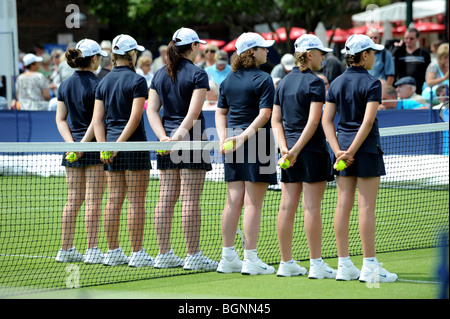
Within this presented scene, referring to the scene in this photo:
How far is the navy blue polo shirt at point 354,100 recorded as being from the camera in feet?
23.8

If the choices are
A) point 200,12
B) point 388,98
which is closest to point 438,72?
point 388,98

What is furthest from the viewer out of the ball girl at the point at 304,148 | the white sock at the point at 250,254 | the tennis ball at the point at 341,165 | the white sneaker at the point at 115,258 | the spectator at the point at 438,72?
the spectator at the point at 438,72

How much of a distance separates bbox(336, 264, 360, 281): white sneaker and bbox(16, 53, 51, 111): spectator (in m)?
11.6

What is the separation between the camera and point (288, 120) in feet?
25.0

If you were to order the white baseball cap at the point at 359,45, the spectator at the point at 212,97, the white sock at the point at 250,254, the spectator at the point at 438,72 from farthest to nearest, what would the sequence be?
the spectator at the point at 438,72
the spectator at the point at 212,97
the white sock at the point at 250,254
the white baseball cap at the point at 359,45

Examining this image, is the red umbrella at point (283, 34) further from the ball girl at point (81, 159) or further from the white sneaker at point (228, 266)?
the white sneaker at point (228, 266)

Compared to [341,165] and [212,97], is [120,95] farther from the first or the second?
[212,97]

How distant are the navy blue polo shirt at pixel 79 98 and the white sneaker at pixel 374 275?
10.8 feet

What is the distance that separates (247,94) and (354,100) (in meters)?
1.00

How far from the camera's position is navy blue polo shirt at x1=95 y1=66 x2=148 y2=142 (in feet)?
27.3

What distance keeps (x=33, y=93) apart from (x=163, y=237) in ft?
35.1

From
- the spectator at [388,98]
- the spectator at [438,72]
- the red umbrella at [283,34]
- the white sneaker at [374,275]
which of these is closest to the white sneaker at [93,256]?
the white sneaker at [374,275]
